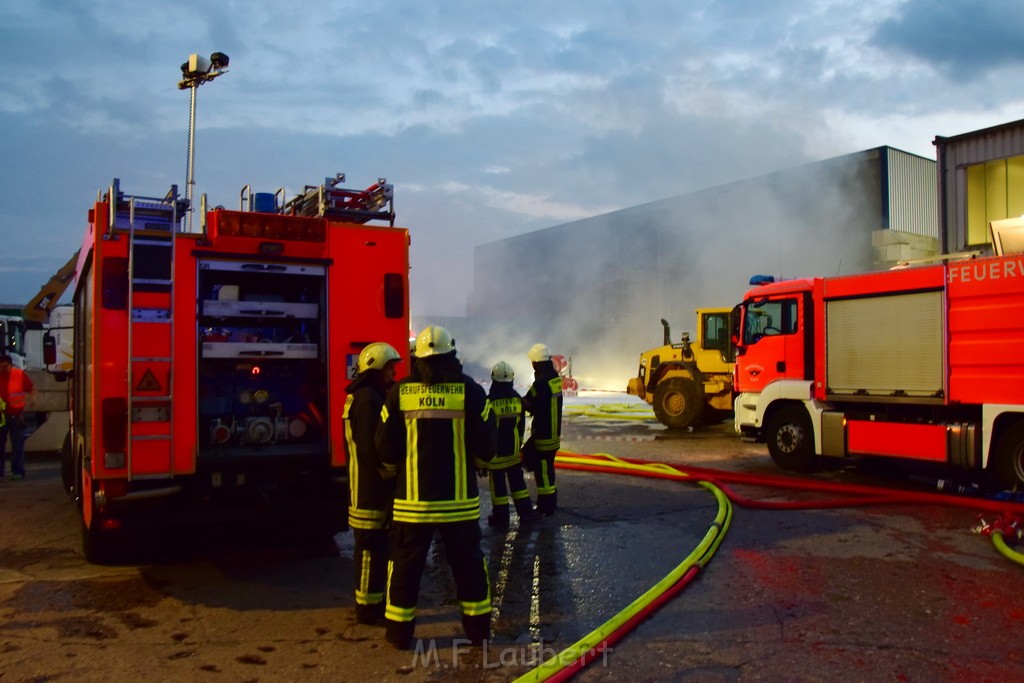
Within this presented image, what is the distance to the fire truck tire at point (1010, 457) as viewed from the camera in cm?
743

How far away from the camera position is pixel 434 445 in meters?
3.85

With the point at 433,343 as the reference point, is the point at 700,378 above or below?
below

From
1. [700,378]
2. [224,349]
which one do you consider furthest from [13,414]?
[700,378]

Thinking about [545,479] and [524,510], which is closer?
[524,510]

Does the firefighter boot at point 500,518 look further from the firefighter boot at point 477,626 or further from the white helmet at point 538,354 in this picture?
the firefighter boot at point 477,626

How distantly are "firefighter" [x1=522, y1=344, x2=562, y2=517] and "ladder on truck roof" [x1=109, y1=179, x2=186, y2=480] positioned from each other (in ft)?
10.1

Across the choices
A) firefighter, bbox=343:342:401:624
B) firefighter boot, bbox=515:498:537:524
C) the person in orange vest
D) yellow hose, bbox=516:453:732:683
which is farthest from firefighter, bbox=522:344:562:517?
the person in orange vest

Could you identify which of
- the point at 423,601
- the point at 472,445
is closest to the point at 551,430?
the point at 423,601

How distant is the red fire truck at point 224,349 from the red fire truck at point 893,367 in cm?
576

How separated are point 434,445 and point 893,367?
21.8 ft

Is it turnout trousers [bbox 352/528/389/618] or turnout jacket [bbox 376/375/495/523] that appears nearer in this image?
turnout jacket [bbox 376/375/495/523]

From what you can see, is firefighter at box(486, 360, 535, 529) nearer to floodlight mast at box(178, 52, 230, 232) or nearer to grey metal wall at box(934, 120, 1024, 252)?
floodlight mast at box(178, 52, 230, 232)

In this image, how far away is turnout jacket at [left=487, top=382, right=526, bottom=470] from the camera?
6559 mm

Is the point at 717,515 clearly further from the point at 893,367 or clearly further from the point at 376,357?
the point at 376,357
